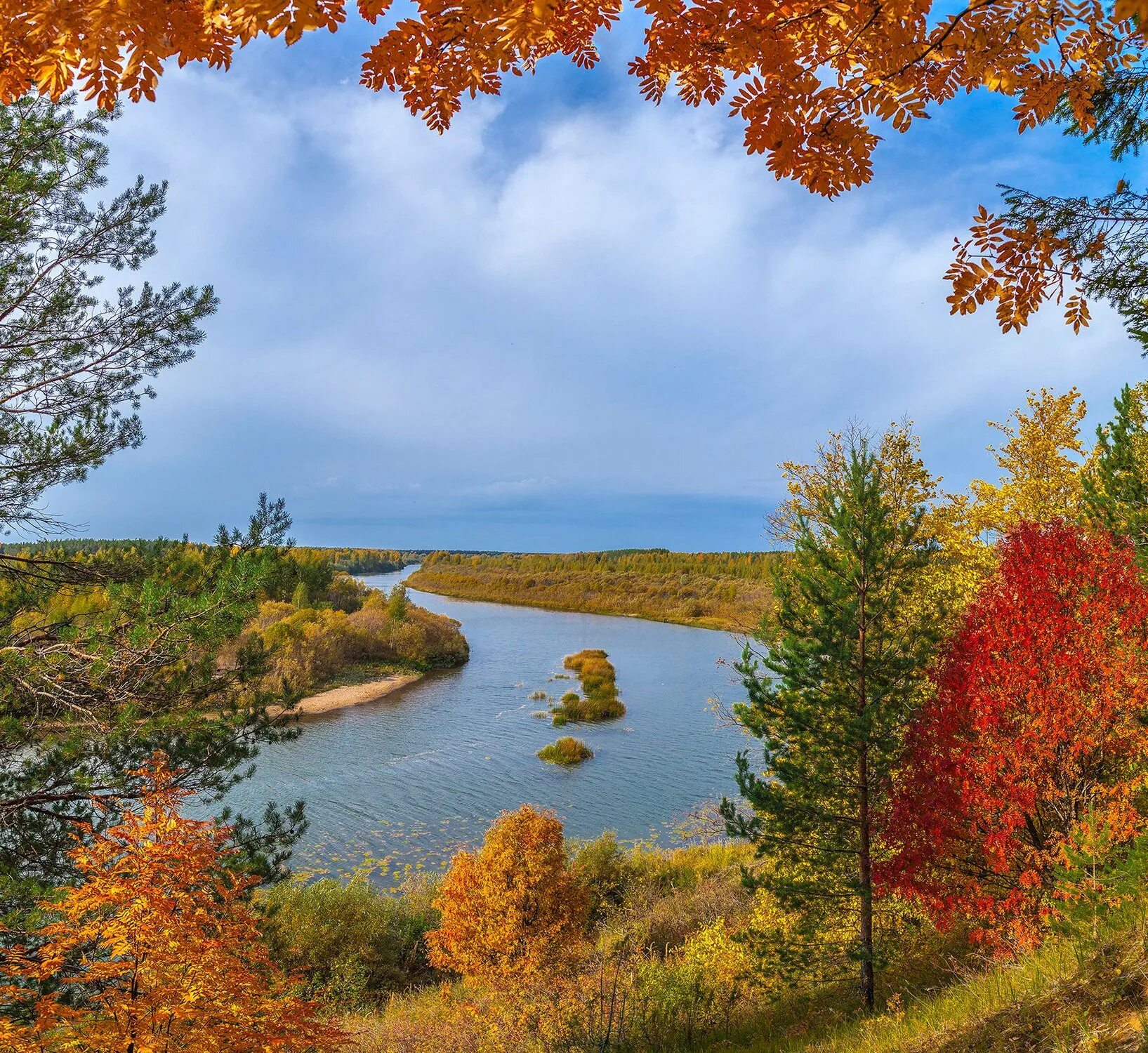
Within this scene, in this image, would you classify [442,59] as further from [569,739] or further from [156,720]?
[569,739]

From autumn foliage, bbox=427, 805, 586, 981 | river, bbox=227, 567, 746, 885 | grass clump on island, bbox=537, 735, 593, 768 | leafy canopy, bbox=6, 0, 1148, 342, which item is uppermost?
leafy canopy, bbox=6, 0, 1148, 342

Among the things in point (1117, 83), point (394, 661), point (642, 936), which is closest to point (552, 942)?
point (642, 936)

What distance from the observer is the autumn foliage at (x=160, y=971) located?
4121 mm

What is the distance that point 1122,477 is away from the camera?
41.4 ft

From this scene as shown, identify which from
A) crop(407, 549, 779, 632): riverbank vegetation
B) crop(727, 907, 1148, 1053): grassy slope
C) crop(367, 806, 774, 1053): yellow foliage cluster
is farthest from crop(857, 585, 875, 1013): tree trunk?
crop(407, 549, 779, 632): riverbank vegetation

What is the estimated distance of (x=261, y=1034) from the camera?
4547 mm

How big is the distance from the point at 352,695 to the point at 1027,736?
122 feet

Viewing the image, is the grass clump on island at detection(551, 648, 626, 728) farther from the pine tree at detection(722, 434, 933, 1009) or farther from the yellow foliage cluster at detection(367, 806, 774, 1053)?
the pine tree at detection(722, 434, 933, 1009)

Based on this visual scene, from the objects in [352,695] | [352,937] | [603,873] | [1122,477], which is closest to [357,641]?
[352,695]

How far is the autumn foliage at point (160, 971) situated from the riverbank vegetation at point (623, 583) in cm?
5573

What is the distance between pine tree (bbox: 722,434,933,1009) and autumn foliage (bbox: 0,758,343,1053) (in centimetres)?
700

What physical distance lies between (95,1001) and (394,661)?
44.6 meters

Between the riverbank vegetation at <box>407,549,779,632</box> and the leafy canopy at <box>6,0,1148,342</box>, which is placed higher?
the leafy canopy at <box>6,0,1148,342</box>

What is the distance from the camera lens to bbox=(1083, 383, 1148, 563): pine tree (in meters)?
11.7
